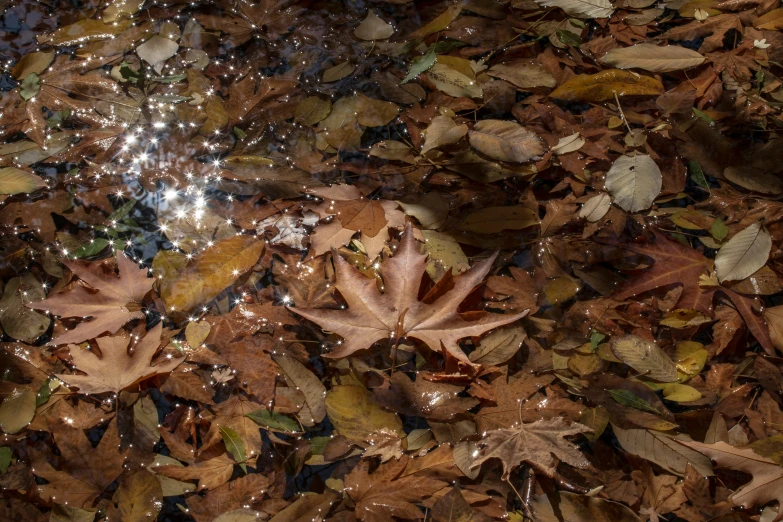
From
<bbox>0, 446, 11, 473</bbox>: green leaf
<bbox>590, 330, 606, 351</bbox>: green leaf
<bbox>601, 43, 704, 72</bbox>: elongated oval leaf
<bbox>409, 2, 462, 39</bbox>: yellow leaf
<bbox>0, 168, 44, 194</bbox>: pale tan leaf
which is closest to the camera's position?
<bbox>0, 446, 11, 473</bbox>: green leaf

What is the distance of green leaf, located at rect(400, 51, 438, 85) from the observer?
182 centimetres

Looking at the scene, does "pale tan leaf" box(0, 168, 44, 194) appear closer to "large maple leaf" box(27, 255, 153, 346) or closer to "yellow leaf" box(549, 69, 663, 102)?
"large maple leaf" box(27, 255, 153, 346)

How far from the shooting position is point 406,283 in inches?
53.3

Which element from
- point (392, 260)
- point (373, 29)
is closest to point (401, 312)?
point (392, 260)

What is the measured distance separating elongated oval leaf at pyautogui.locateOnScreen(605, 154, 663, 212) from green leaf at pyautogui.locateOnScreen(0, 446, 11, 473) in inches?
65.7

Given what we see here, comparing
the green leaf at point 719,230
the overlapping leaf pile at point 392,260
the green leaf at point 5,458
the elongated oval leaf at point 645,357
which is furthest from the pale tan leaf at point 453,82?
the green leaf at point 5,458

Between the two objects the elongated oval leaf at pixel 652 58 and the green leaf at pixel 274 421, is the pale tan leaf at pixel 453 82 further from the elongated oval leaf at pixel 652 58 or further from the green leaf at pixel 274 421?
the green leaf at pixel 274 421

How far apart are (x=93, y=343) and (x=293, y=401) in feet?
1.76

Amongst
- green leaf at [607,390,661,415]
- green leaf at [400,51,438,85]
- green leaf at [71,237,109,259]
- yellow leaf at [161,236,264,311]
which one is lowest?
green leaf at [607,390,661,415]

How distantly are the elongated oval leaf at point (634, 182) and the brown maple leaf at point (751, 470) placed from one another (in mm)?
658

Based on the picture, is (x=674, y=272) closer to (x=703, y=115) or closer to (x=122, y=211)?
(x=703, y=115)

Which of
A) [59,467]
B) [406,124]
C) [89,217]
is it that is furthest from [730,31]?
[59,467]

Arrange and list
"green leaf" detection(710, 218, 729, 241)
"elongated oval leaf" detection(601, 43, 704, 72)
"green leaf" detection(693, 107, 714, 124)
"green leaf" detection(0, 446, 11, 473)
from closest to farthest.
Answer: "green leaf" detection(0, 446, 11, 473)
"green leaf" detection(710, 218, 729, 241)
"green leaf" detection(693, 107, 714, 124)
"elongated oval leaf" detection(601, 43, 704, 72)

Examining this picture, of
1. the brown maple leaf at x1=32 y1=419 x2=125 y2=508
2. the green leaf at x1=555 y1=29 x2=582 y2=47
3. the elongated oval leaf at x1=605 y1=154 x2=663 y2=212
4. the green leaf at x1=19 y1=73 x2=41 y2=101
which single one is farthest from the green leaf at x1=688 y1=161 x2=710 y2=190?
the green leaf at x1=19 y1=73 x2=41 y2=101
